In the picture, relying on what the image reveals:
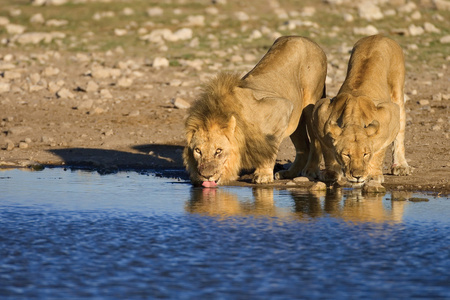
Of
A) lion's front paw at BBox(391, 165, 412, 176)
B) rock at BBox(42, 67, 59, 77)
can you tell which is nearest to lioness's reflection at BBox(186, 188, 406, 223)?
lion's front paw at BBox(391, 165, 412, 176)

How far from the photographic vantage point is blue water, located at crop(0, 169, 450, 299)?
5070 millimetres

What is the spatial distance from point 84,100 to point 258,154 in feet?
20.7

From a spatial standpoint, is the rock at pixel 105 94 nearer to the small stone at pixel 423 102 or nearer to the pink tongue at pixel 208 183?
the small stone at pixel 423 102

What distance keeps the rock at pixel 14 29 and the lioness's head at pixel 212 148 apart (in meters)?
13.8

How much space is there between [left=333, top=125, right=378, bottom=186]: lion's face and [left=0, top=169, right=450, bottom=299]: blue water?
9.1 inches

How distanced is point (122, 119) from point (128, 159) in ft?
8.38

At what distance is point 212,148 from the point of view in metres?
8.48

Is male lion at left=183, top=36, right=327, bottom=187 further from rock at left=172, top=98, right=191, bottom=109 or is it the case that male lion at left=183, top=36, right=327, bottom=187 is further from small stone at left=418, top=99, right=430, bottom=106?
small stone at left=418, top=99, right=430, bottom=106

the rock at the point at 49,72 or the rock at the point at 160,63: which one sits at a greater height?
the rock at the point at 160,63

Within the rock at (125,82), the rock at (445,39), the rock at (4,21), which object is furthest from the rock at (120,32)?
the rock at (445,39)

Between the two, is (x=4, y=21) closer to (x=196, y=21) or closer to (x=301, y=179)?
(x=196, y=21)

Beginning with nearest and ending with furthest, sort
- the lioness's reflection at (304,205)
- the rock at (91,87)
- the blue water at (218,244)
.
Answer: the blue water at (218,244), the lioness's reflection at (304,205), the rock at (91,87)

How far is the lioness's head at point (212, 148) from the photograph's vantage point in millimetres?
8438

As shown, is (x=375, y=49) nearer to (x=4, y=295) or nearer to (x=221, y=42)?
(x=4, y=295)
